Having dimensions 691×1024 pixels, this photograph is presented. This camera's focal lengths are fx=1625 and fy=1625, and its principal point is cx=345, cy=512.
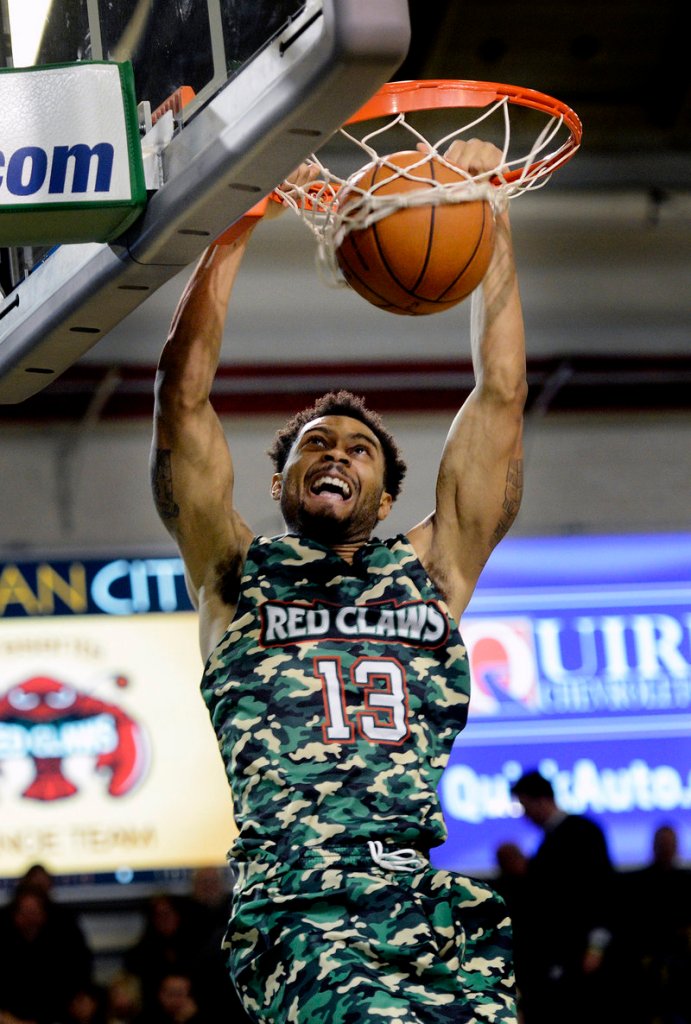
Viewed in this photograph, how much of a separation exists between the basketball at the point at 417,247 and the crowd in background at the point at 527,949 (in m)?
3.89

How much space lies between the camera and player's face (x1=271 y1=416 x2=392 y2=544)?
3.39 metres

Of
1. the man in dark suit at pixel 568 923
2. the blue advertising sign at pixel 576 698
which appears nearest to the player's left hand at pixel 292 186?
the man in dark suit at pixel 568 923

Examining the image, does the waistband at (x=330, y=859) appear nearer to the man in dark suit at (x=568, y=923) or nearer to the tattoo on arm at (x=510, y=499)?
the tattoo on arm at (x=510, y=499)

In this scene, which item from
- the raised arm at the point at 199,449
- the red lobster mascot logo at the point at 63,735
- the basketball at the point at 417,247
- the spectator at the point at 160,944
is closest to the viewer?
the basketball at the point at 417,247

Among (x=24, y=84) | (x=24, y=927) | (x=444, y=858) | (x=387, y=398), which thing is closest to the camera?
(x=24, y=84)

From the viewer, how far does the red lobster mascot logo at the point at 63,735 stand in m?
8.62

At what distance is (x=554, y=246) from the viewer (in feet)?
32.1

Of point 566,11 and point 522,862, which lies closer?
point 522,862

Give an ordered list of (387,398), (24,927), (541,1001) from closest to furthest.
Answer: (541,1001), (24,927), (387,398)

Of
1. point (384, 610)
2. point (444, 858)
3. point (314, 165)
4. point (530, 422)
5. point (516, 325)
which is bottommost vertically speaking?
point (444, 858)

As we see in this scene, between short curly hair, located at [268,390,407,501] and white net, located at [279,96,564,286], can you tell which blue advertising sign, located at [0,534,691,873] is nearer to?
short curly hair, located at [268,390,407,501]

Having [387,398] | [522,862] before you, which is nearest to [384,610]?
[522,862]

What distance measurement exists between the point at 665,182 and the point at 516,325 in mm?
6319

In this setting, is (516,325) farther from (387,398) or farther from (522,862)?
(387,398)
